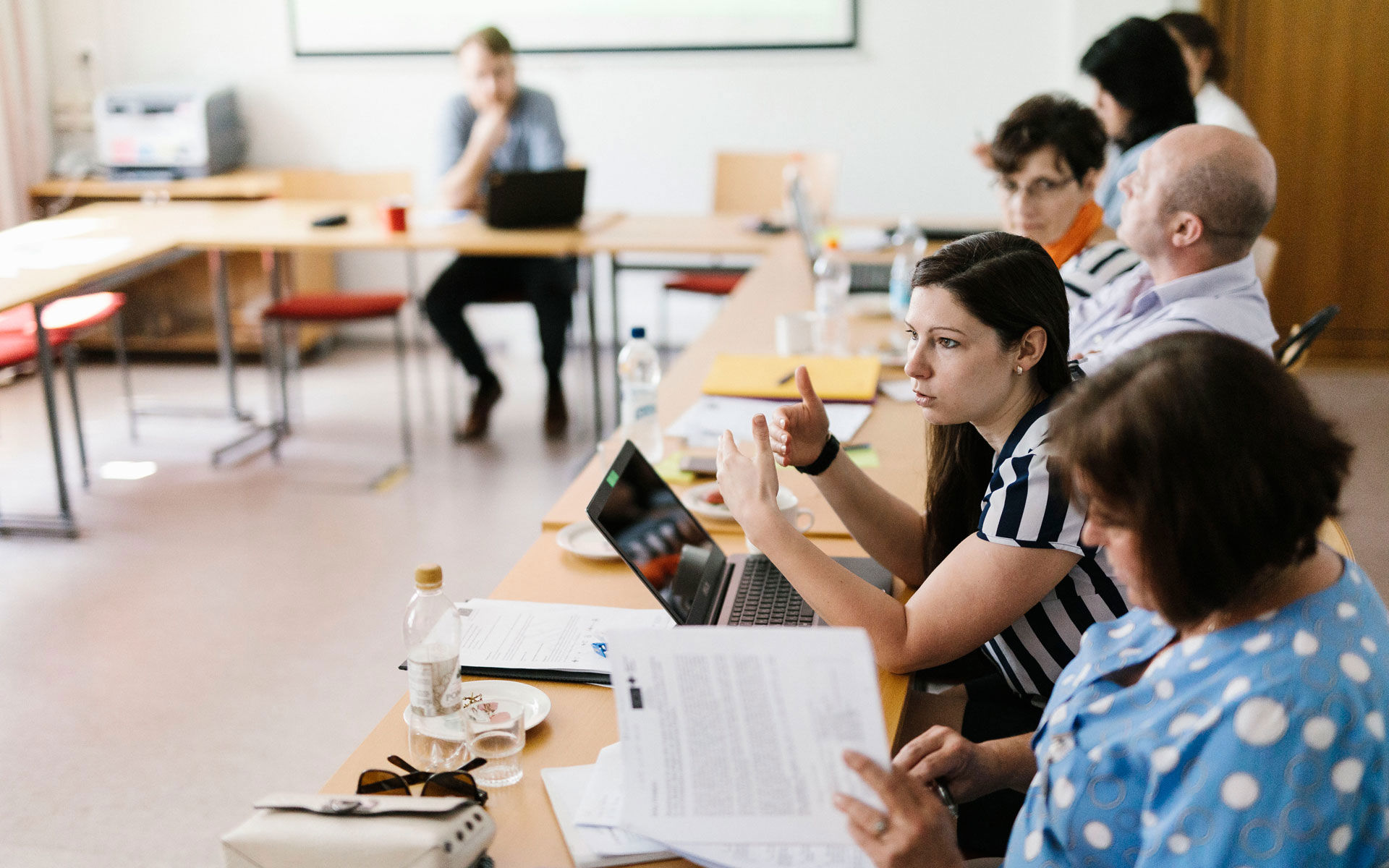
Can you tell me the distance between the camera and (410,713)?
1268mm

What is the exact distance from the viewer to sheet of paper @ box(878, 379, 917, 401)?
97.5 inches

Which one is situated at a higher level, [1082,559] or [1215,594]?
[1215,594]

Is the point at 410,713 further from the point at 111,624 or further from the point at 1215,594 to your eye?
the point at 111,624

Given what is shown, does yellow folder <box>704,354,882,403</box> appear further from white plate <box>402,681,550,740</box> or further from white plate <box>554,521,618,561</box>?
white plate <box>402,681,550,740</box>

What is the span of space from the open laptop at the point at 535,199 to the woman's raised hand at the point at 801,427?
2.57 metres

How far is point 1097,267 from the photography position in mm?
2559

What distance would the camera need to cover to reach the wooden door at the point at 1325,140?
4.64 meters

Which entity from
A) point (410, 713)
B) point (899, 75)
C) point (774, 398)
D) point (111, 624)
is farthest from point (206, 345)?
point (410, 713)

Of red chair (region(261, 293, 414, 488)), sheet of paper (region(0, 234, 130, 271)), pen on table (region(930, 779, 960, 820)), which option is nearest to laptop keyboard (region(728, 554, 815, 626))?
pen on table (region(930, 779, 960, 820))

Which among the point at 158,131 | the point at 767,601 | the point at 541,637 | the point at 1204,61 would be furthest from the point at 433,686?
the point at 158,131

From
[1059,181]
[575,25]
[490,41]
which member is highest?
[575,25]

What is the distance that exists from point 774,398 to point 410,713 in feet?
4.20

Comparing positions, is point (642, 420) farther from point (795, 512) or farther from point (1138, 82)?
point (1138, 82)

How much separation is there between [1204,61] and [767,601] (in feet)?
10.6
